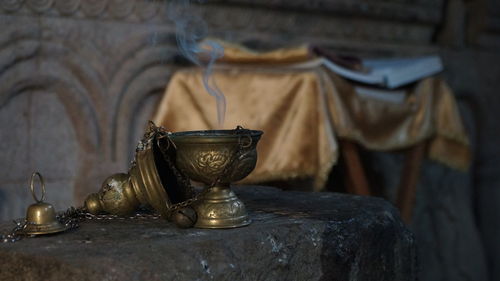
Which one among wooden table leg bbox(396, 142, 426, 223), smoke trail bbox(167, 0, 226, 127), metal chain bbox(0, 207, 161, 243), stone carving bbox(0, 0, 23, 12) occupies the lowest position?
wooden table leg bbox(396, 142, 426, 223)

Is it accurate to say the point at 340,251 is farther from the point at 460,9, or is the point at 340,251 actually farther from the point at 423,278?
the point at 460,9

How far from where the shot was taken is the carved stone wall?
3.09m

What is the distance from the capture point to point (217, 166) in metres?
1.73

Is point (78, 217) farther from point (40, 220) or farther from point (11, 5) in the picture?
point (11, 5)

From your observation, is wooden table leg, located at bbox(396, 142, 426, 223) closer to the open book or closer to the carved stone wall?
the open book

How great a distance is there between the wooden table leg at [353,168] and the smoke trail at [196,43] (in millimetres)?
585

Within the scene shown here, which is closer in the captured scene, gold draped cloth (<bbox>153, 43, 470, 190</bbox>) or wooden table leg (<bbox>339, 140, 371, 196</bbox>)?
gold draped cloth (<bbox>153, 43, 470, 190</bbox>)

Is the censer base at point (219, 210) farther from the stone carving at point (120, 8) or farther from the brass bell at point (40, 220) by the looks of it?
Result: the stone carving at point (120, 8)

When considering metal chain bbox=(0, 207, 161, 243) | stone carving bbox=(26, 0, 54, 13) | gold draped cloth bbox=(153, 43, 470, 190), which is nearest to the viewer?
metal chain bbox=(0, 207, 161, 243)

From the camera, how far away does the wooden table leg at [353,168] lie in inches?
122

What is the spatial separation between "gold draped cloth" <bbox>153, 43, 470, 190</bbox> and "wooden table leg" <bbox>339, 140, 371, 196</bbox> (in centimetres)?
9

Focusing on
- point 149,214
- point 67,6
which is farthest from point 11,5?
point 149,214

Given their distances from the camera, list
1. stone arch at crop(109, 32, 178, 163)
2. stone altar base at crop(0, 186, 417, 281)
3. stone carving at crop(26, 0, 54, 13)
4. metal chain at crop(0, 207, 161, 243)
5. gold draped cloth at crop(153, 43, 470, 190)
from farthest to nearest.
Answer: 1. stone arch at crop(109, 32, 178, 163)
2. stone carving at crop(26, 0, 54, 13)
3. gold draped cloth at crop(153, 43, 470, 190)
4. metal chain at crop(0, 207, 161, 243)
5. stone altar base at crop(0, 186, 417, 281)

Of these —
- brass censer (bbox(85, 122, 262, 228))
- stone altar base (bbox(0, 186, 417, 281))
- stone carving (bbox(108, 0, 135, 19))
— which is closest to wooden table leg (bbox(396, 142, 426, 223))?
stone altar base (bbox(0, 186, 417, 281))
